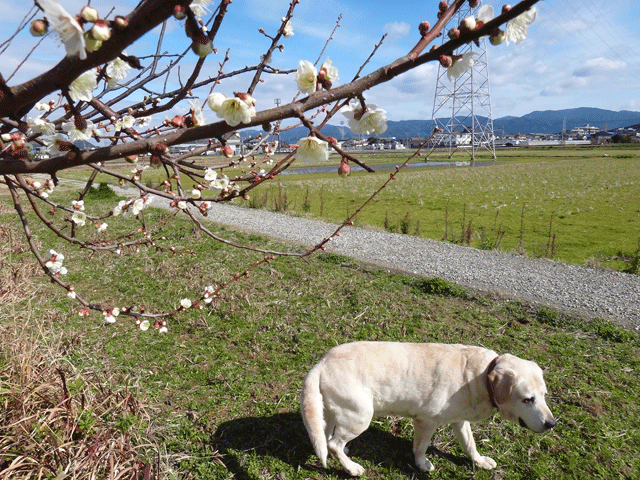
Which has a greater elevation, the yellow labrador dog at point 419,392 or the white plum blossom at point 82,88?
the white plum blossom at point 82,88

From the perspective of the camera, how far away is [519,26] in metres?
1.17

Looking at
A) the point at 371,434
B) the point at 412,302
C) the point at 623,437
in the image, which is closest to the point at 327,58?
the point at 371,434

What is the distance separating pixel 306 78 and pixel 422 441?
3034mm

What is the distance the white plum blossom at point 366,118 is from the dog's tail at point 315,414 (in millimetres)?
2262

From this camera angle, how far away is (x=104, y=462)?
9.43 feet

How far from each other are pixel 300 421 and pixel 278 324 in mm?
2051

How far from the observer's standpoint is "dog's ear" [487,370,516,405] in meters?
2.95

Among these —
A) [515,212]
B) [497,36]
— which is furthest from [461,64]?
[515,212]

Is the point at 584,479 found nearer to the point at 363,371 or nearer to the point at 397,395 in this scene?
the point at 397,395

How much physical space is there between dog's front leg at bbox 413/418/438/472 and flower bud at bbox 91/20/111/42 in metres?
3.26

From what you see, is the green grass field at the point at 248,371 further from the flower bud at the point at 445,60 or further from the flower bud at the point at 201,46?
the flower bud at the point at 445,60

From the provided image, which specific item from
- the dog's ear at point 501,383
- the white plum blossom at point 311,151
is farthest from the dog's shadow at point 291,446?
the white plum blossom at point 311,151

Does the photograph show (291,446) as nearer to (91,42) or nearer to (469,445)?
(469,445)

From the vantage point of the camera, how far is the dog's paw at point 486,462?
11.1 ft
